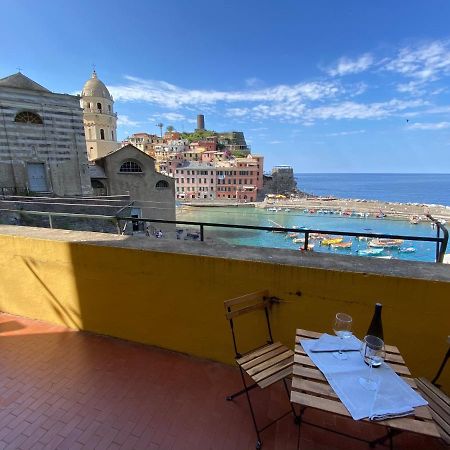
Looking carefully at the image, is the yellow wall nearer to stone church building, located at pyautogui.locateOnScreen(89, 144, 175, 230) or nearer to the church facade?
the church facade

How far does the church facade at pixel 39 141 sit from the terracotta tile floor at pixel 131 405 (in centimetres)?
1835

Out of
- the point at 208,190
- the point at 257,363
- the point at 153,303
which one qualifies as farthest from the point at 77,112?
the point at 208,190

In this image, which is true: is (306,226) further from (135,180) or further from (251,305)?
(251,305)

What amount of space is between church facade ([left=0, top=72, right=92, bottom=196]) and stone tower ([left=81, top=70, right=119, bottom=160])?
1986 centimetres

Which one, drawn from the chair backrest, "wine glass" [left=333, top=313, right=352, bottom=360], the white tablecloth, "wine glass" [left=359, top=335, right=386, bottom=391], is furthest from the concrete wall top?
the white tablecloth

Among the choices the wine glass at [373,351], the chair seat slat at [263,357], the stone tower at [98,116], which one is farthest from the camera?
the stone tower at [98,116]

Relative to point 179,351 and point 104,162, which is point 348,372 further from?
point 104,162

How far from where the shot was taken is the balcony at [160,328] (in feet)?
7.50

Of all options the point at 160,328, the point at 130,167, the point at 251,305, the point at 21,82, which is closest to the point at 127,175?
the point at 130,167

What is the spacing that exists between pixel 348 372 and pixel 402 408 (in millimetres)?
310

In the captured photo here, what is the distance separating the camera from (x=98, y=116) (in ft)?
125

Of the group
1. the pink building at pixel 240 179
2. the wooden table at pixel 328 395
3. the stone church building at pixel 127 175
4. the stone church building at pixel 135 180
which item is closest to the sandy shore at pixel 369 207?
the pink building at pixel 240 179

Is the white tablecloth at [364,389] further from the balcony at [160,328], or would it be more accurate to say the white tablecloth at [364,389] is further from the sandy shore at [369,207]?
the sandy shore at [369,207]

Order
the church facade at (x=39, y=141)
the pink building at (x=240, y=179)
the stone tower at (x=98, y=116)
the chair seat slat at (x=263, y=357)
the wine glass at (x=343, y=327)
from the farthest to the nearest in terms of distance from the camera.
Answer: the pink building at (x=240, y=179), the stone tower at (x=98, y=116), the church facade at (x=39, y=141), the chair seat slat at (x=263, y=357), the wine glass at (x=343, y=327)
